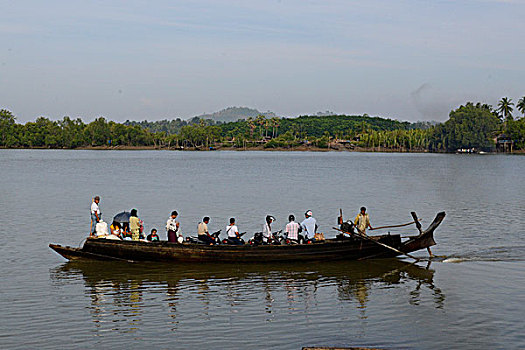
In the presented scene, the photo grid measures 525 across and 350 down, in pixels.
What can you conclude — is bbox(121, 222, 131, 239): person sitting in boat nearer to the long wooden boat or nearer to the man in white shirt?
the long wooden boat

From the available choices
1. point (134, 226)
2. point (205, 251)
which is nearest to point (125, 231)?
point (134, 226)

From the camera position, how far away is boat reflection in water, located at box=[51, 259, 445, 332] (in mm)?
15523

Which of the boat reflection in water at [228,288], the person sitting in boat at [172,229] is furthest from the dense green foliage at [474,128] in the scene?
the person sitting in boat at [172,229]

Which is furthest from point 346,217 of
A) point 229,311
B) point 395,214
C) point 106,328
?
point 106,328

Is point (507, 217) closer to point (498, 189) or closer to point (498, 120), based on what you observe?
point (498, 189)

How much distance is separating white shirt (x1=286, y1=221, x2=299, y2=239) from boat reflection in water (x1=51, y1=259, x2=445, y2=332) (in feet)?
3.65

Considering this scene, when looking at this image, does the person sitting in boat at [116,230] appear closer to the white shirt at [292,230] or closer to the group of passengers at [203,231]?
the group of passengers at [203,231]

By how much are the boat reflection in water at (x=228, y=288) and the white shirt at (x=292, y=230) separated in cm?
111

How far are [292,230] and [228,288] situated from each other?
3.74 m

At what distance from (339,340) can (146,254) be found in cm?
917

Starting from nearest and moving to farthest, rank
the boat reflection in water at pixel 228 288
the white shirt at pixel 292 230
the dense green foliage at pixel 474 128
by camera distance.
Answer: the boat reflection in water at pixel 228 288 < the white shirt at pixel 292 230 < the dense green foliage at pixel 474 128

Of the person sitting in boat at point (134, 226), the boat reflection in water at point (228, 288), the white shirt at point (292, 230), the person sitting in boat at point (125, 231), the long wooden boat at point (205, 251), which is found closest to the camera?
the boat reflection in water at point (228, 288)

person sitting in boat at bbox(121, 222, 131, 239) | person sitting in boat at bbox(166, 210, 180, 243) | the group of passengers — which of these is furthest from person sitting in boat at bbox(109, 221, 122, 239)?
person sitting in boat at bbox(166, 210, 180, 243)

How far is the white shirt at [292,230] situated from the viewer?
20717 mm
